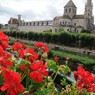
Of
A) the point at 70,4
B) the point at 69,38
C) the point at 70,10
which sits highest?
the point at 70,4

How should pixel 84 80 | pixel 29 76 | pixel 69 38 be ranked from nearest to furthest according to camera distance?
pixel 29 76
pixel 84 80
pixel 69 38

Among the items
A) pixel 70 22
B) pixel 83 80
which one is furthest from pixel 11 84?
pixel 70 22

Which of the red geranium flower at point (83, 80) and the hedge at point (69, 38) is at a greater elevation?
the red geranium flower at point (83, 80)

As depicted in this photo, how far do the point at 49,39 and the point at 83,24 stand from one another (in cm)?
3551

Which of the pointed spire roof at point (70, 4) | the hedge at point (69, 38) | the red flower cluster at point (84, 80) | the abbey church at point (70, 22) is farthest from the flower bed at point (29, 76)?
the pointed spire roof at point (70, 4)

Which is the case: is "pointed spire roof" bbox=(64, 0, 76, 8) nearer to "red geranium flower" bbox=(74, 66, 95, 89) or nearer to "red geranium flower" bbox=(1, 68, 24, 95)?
"red geranium flower" bbox=(74, 66, 95, 89)

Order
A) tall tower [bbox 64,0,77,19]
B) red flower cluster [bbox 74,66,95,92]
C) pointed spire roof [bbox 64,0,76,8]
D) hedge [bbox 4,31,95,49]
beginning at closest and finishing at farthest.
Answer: red flower cluster [bbox 74,66,95,92] → hedge [bbox 4,31,95,49] → tall tower [bbox 64,0,77,19] → pointed spire roof [bbox 64,0,76,8]

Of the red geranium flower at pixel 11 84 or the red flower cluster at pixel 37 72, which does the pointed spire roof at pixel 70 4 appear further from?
the red geranium flower at pixel 11 84

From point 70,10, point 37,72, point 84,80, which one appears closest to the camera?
point 37,72

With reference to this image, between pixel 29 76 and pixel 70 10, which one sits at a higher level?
pixel 70 10

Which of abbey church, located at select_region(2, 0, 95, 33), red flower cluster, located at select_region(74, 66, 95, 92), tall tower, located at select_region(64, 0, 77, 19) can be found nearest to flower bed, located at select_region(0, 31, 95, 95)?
red flower cluster, located at select_region(74, 66, 95, 92)

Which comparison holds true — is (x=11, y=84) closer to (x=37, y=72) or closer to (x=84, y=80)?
(x=37, y=72)

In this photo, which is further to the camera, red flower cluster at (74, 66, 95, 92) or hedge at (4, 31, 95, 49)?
hedge at (4, 31, 95, 49)

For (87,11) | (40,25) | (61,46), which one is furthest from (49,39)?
(87,11)
